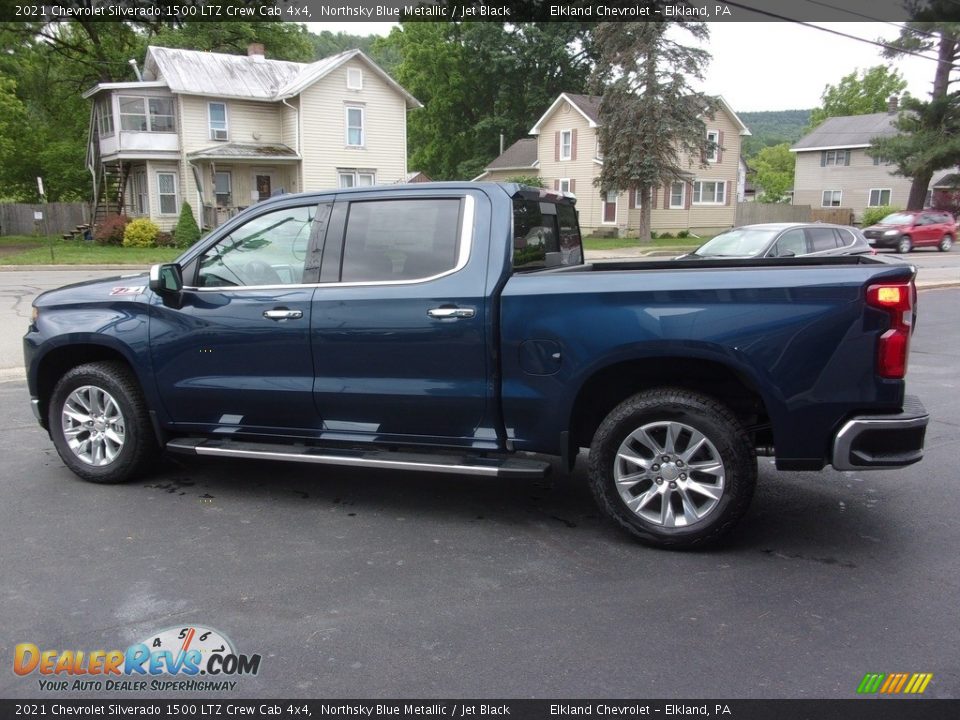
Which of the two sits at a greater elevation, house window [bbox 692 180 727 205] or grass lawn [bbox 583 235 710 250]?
house window [bbox 692 180 727 205]

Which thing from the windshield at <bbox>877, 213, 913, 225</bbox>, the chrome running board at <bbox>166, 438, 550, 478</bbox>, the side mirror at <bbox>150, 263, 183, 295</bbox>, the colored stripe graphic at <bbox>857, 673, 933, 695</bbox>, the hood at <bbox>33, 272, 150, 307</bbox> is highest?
the windshield at <bbox>877, 213, 913, 225</bbox>

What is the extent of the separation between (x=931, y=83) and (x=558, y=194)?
39178 mm

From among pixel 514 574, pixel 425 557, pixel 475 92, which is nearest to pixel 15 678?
pixel 425 557

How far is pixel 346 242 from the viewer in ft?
15.8

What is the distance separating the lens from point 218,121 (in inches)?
1412

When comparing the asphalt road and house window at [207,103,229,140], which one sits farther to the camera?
house window at [207,103,229,140]

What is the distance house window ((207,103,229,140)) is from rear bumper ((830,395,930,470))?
3628 cm

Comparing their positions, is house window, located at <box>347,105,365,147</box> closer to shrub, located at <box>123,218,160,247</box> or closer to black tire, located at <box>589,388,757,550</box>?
shrub, located at <box>123,218,160,247</box>

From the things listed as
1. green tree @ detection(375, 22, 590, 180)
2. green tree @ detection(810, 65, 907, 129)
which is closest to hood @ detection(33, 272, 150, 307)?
green tree @ detection(375, 22, 590, 180)

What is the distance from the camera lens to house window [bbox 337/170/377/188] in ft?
122

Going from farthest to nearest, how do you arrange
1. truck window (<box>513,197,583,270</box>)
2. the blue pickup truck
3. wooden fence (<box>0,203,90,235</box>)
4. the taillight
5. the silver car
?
wooden fence (<box>0,203,90,235</box>) → the silver car → truck window (<box>513,197,583,270</box>) → the blue pickup truck → the taillight

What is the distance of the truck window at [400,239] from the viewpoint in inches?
181
